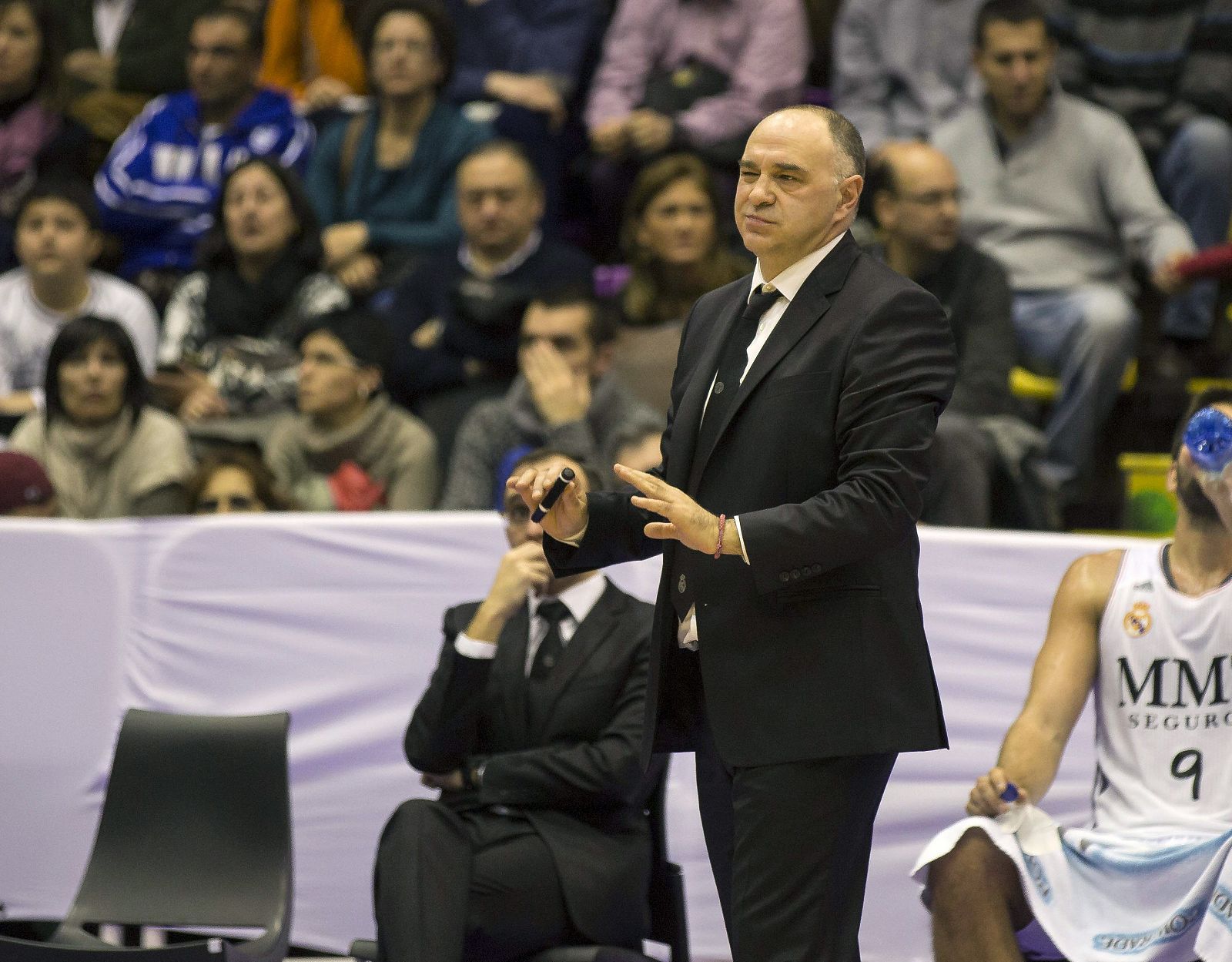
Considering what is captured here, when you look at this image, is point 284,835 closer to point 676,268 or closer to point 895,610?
point 895,610

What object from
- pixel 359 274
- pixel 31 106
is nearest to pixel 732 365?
pixel 359 274

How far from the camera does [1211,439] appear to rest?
10.7ft

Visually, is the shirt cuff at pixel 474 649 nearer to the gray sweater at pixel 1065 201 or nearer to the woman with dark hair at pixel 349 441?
the woman with dark hair at pixel 349 441

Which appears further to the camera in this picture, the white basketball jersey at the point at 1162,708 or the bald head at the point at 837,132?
the white basketball jersey at the point at 1162,708

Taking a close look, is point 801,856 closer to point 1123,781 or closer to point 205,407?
point 1123,781

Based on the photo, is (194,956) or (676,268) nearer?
(194,956)

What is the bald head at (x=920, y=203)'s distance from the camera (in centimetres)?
551

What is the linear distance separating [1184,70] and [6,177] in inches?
187

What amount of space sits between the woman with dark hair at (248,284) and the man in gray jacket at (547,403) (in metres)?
1.03

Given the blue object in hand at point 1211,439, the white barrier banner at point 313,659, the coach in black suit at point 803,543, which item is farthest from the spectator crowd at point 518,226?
the coach in black suit at point 803,543

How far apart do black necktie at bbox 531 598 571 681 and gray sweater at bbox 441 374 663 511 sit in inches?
48.1

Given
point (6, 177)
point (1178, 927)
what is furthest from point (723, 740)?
point (6, 177)

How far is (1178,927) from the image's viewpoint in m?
3.14

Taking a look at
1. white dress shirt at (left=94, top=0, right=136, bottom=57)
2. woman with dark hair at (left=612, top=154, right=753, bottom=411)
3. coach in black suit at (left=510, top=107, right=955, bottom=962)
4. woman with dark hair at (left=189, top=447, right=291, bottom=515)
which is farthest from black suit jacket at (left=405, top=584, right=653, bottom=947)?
white dress shirt at (left=94, top=0, right=136, bottom=57)
